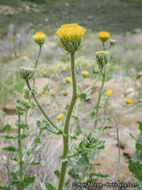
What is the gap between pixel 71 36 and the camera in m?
1.17

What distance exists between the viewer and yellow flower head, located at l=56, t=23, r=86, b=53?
1.17m

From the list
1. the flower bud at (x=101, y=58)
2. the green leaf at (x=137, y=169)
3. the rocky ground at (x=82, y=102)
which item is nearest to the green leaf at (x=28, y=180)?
the rocky ground at (x=82, y=102)

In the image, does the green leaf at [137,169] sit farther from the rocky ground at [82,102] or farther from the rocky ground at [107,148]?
the rocky ground at [82,102]

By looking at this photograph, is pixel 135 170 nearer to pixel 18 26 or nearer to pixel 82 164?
pixel 82 164

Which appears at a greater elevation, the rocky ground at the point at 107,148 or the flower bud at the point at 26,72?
the flower bud at the point at 26,72

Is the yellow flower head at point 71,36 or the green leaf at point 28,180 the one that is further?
the green leaf at point 28,180

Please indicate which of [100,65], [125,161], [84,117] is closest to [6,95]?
[84,117]

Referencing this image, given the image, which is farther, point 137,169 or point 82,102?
point 82,102

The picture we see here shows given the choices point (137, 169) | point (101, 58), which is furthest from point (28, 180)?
point (101, 58)

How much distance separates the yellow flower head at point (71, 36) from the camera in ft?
3.82

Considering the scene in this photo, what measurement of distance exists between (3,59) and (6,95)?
5595 millimetres

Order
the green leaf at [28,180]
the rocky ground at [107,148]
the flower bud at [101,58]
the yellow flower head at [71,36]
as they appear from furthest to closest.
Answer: the rocky ground at [107,148] → the green leaf at [28,180] → the flower bud at [101,58] → the yellow flower head at [71,36]

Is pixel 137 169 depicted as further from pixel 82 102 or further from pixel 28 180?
pixel 82 102

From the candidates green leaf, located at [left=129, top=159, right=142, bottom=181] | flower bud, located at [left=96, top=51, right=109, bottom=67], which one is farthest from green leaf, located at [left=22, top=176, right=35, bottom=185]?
flower bud, located at [left=96, top=51, right=109, bottom=67]
